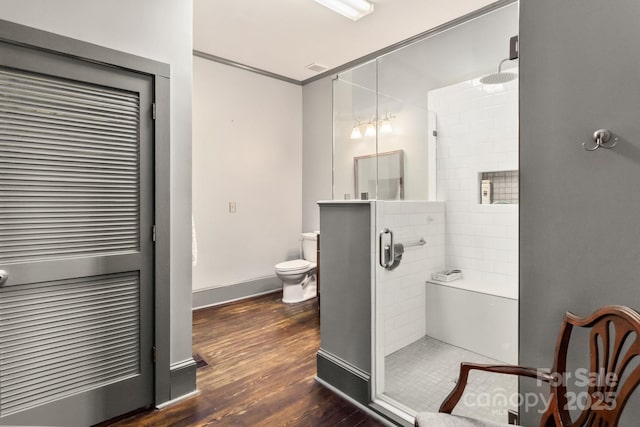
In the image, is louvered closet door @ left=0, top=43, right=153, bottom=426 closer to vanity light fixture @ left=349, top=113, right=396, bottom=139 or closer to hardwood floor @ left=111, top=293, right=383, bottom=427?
hardwood floor @ left=111, top=293, right=383, bottom=427

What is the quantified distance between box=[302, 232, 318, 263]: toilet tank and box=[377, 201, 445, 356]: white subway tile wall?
1672mm

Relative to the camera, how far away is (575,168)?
1.14 metres

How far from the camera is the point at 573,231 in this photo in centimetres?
115

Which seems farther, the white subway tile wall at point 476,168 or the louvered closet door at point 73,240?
the white subway tile wall at point 476,168

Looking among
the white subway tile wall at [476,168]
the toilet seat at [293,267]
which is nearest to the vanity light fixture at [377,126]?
the white subway tile wall at [476,168]

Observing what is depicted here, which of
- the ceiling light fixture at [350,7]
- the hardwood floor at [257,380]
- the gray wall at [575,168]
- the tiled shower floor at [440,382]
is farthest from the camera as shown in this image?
the ceiling light fixture at [350,7]

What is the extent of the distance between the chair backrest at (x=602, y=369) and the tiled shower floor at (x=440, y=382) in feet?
2.96

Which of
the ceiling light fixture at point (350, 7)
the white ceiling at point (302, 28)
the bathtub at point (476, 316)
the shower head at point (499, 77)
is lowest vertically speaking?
the bathtub at point (476, 316)

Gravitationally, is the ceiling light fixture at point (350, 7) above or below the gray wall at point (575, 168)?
above

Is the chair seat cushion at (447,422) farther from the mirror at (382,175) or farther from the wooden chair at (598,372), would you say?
the mirror at (382,175)

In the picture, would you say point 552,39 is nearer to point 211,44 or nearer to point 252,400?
point 252,400

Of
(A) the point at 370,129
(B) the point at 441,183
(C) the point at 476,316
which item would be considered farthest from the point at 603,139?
(B) the point at 441,183

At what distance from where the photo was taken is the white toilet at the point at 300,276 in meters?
3.86

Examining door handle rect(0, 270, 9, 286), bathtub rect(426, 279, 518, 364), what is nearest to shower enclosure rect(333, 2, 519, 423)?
bathtub rect(426, 279, 518, 364)
